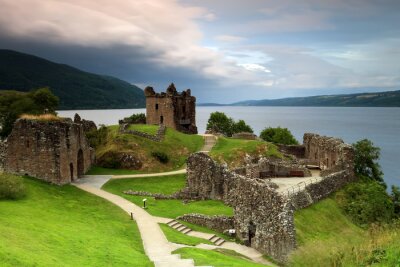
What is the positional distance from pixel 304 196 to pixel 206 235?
10897 mm

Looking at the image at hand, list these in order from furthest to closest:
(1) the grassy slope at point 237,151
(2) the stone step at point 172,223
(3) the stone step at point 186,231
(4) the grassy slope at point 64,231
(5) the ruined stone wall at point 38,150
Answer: (1) the grassy slope at point 237,151
(5) the ruined stone wall at point 38,150
(2) the stone step at point 172,223
(3) the stone step at point 186,231
(4) the grassy slope at point 64,231

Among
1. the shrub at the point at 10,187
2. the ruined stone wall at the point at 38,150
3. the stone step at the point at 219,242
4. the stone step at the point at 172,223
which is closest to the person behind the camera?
the stone step at the point at 219,242

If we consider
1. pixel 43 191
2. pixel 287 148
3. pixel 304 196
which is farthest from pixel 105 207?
pixel 287 148

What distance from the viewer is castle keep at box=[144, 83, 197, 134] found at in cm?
8306

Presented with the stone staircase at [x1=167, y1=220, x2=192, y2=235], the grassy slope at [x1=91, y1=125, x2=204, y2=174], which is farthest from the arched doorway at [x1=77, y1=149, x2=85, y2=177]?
the stone staircase at [x1=167, y1=220, x2=192, y2=235]

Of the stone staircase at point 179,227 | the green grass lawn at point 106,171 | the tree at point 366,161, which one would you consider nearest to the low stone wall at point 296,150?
the tree at point 366,161

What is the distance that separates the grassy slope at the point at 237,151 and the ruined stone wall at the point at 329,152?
678 cm

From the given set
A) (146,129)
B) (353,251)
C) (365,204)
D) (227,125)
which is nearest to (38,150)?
(146,129)

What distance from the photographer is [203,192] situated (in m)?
45.2

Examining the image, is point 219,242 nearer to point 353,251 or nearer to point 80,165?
point 353,251

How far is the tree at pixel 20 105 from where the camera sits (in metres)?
86.4

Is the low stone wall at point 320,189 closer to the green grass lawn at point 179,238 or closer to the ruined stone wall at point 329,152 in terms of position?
the ruined stone wall at point 329,152

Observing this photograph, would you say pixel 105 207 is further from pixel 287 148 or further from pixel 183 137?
pixel 287 148

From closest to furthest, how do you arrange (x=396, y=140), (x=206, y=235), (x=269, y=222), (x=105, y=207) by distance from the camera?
(x=269, y=222) → (x=206, y=235) → (x=105, y=207) → (x=396, y=140)
